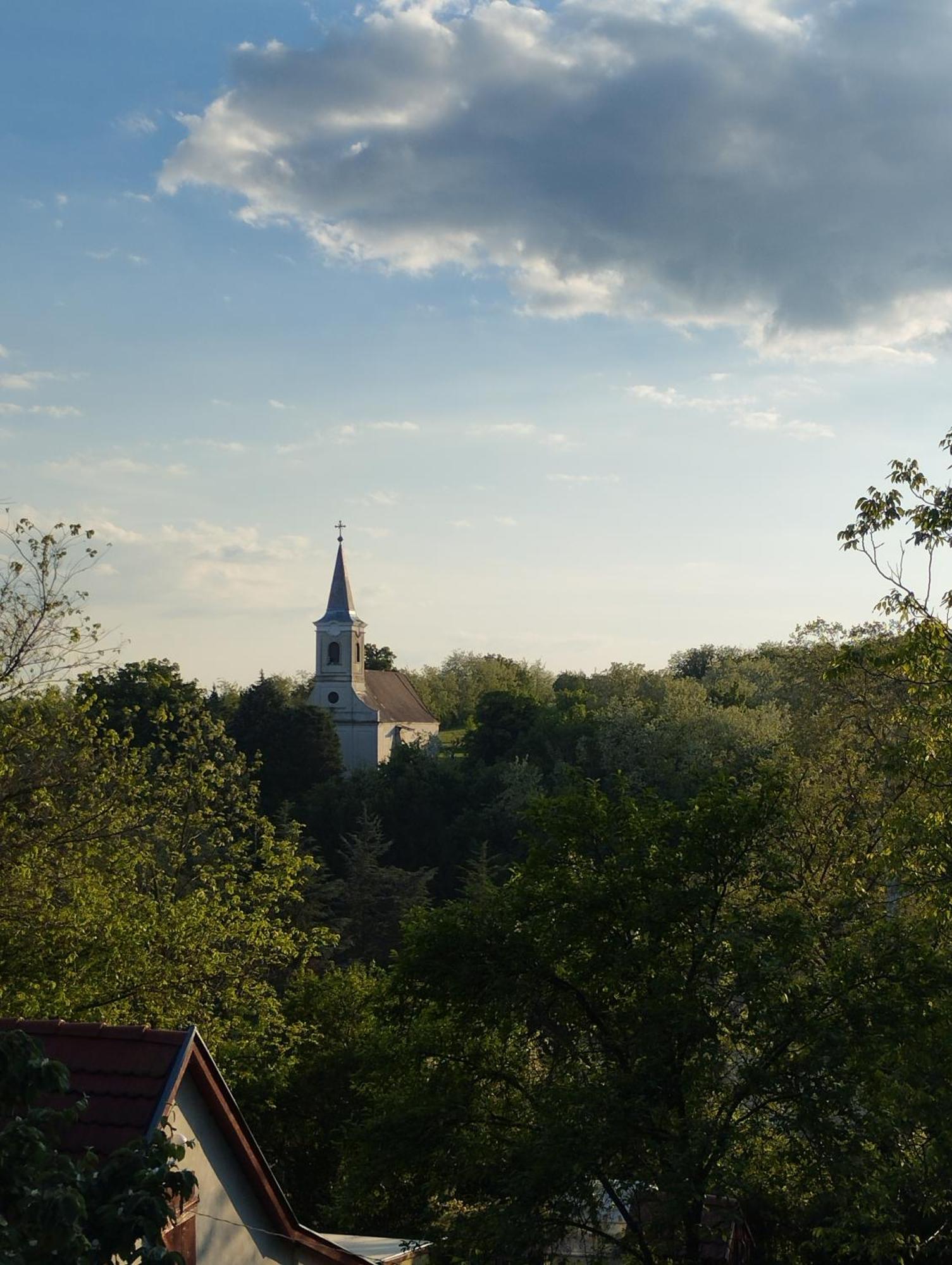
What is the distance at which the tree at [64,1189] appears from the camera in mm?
5699

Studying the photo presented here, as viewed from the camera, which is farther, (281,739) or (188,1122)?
(281,739)

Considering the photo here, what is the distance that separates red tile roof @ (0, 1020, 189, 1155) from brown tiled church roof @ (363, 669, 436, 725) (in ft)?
320

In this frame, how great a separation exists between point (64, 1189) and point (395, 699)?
109364mm

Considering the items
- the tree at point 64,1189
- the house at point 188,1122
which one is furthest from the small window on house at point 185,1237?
the tree at point 64,1189

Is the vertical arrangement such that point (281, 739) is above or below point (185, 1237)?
above

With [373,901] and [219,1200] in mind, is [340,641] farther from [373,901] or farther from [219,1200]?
[219,1200]

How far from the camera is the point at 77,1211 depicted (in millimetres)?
5613

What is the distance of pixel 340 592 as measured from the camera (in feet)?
359

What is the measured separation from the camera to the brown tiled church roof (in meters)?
111

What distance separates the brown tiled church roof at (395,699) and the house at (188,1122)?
315 feet

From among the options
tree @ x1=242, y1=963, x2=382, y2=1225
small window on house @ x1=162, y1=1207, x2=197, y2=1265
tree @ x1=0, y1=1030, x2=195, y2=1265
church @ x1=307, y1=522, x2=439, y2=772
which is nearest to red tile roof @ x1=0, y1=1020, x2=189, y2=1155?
small window on house @ x1=162, y1=1207, x2=197, y2=1265

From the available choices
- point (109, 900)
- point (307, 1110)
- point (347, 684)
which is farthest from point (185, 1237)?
point (347, 684)

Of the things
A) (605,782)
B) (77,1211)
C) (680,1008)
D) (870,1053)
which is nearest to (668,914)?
(680,1008)

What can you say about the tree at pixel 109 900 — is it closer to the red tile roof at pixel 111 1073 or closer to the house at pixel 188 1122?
the house at pixel 188 1122
